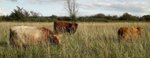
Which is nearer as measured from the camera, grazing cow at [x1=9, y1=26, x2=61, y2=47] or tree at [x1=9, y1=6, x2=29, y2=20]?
grazing cow at [x1=9, y1=26, x2=61, y2=47]

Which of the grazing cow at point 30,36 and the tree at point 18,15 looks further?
the tree at point 18,15

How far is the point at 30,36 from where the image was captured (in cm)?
783

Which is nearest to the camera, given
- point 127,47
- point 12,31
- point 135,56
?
point 135,56

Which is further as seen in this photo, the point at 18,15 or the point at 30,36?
the point at 18,15

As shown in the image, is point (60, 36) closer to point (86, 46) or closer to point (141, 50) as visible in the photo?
point (86, 46)

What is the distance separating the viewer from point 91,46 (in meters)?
6.67

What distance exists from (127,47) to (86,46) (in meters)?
0.75

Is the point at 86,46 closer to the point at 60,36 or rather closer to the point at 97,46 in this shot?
the point at 97,46

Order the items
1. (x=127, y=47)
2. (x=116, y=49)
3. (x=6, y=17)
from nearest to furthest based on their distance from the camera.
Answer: (x=116, y=49) → (x=127, y=47) → (x=6, y=17)

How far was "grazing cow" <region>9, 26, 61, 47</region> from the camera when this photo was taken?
25.3ft

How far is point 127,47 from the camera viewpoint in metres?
6.45

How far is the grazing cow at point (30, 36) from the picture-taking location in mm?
7706

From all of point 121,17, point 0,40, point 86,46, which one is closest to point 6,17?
point 121,17

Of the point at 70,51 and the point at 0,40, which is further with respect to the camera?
the point at 0,40
